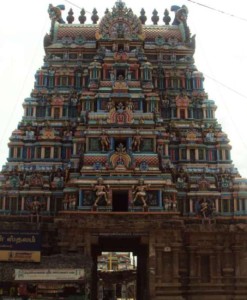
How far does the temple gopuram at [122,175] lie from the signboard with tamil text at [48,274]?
0.07 metres

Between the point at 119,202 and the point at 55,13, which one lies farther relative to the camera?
the point at 55,13

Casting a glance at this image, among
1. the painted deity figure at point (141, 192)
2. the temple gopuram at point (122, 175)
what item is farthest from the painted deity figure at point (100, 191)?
the painted deity figure at point (141, 192)

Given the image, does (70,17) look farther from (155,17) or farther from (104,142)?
(104,142)

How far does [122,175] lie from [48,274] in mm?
11671

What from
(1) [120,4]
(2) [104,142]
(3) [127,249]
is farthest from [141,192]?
(1) [120,4]

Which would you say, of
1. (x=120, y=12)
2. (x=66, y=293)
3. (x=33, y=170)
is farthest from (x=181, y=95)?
(x=66, y=293)

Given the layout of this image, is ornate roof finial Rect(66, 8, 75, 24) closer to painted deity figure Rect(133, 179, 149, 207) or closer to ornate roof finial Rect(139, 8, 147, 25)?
ornate roof finial Rect(139, 8, 147, 25)

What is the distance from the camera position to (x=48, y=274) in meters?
32.3

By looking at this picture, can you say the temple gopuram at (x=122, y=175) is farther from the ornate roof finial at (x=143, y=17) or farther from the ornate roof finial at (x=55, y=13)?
the ornate roof finial at (x=143, y=17)

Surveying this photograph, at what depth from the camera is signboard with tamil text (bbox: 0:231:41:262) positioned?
3381 centimetres

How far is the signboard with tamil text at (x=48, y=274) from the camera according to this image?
1259 inches

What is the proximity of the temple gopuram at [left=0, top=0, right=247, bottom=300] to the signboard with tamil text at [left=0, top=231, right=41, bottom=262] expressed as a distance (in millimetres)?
72

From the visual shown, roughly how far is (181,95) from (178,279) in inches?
776

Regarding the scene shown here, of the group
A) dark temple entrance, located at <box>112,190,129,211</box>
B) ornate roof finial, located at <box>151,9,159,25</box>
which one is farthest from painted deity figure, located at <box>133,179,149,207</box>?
ornate roof finial, located at <box>151,9,159,25</box>
